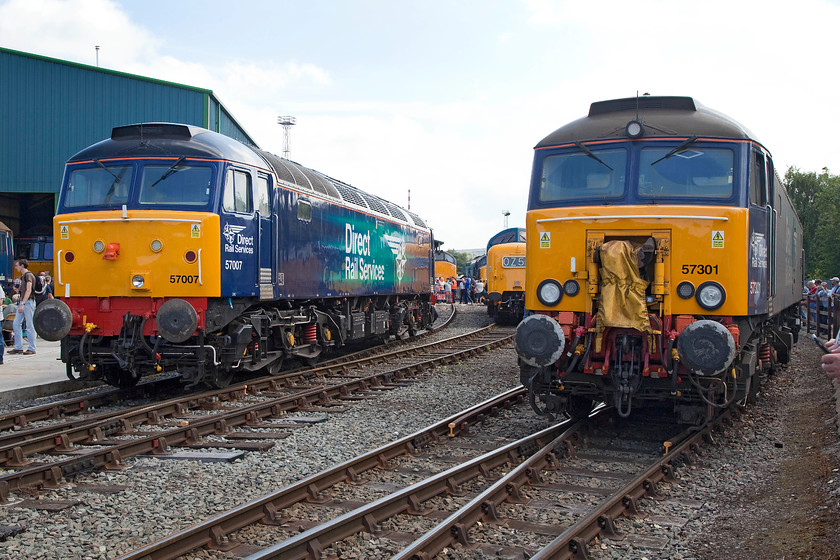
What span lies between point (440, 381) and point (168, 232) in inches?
195

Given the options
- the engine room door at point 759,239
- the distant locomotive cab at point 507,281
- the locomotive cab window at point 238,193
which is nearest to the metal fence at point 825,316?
the distant locomotive cab at point 507,281

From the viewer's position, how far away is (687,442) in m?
7.39

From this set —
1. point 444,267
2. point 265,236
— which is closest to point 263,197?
point 265,236

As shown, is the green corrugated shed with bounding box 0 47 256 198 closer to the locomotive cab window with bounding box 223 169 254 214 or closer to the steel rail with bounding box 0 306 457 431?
the locomotive cab window with bounding box 223 169 254 214

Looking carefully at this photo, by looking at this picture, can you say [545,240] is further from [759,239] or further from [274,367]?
[274,367]

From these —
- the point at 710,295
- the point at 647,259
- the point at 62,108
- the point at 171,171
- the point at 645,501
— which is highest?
the point at 62,108

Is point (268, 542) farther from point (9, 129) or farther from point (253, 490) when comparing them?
point (9, 129)

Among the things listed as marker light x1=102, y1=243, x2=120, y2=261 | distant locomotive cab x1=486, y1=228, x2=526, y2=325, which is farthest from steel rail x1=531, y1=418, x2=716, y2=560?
distant locomotive cab x1=486, y1=228, x2=526, y2=325

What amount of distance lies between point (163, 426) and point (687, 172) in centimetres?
633

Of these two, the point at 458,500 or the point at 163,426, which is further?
the point at 163,426

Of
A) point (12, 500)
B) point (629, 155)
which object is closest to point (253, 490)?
point (12, 500)

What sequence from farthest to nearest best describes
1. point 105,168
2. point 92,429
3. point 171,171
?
1. point 105,168
2. point 171,171
3. point 92,429

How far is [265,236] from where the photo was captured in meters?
11.4

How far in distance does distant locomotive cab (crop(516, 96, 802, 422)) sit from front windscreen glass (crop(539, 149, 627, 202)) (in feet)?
0.04
